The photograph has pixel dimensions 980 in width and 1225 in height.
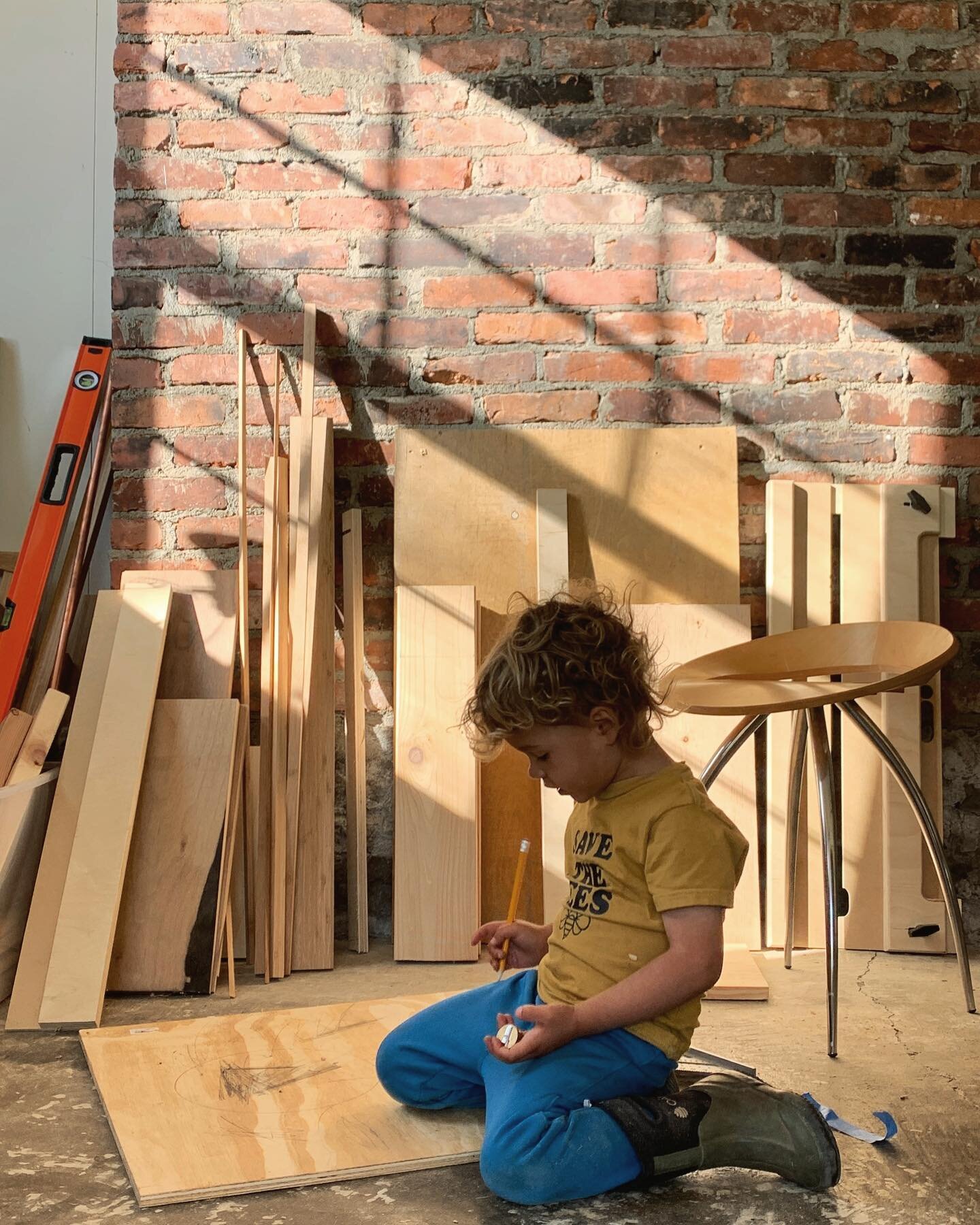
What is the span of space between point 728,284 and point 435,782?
4.95 ft

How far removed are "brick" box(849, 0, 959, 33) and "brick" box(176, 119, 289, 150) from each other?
1.53m

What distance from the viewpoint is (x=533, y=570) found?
313cm

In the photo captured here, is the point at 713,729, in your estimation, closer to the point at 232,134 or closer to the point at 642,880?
the point at 642,880

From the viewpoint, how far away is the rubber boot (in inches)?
62.2

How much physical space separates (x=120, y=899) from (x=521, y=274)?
1846 mm

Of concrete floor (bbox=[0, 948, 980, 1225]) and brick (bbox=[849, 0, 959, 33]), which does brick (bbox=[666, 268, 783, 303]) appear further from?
concrete floor (bbox=[0, 948, 980, 1225])

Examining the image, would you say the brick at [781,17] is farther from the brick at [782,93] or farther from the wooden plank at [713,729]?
the wooden plank at [713,729]

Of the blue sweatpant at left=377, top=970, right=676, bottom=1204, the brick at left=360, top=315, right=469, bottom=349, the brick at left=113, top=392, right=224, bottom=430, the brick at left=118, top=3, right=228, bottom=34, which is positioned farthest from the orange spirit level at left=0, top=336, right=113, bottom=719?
the blue sweatpant at left=377, top=970, right=676, bottom=1204

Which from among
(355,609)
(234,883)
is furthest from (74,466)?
(234,883)

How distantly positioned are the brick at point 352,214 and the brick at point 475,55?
37cm

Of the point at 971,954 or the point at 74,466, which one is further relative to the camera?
the point at 74,466

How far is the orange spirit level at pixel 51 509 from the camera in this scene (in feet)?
9.97

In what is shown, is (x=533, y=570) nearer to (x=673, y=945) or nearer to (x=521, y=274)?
(x=521, y=274)

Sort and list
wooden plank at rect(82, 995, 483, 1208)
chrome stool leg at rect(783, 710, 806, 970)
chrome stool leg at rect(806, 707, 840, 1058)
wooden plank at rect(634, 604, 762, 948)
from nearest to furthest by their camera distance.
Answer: wooden plank at rect(82, 995, 483, 1208), chrome stool leg at rect(806, 707, 840, 1058), chrome stool leg at rect(783, 710, 806, 970), wooden plank at rect(634, 604, 762, 948)
